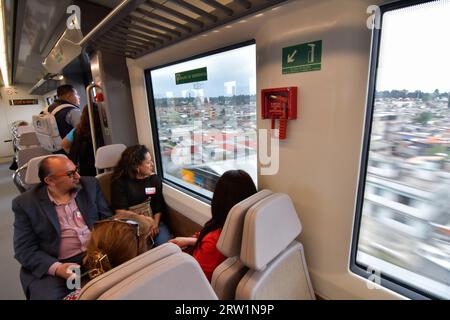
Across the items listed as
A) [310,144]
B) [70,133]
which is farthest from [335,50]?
[70,133]

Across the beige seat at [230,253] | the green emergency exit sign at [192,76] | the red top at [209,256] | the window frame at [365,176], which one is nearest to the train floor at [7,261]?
the red top at [209,256]

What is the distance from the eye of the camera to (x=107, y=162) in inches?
92.7

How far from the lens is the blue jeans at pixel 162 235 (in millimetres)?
2146

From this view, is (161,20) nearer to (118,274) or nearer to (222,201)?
(222,201)

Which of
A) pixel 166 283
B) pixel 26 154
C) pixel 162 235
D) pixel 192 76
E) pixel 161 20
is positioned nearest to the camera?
pixel 166 283

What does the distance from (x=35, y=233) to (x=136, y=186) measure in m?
0.85

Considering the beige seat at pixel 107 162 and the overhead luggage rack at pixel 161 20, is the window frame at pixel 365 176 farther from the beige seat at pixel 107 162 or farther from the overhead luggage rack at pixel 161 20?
the beige seat at pixel 107 162

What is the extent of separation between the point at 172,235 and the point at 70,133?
6.87 feet

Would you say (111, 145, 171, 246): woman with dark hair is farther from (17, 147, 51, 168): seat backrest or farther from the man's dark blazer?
(17, 147, 51, 168): seat backrest

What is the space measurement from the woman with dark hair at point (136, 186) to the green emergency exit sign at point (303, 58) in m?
1.57

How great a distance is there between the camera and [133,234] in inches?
41.1

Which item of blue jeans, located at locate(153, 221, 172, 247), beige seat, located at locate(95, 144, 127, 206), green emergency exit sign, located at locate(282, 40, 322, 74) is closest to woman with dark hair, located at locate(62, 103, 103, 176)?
beige seat, located at locate(95, 144, 127, 206)

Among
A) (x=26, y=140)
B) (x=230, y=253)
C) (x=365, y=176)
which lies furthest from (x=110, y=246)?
(x=26, y=140)
